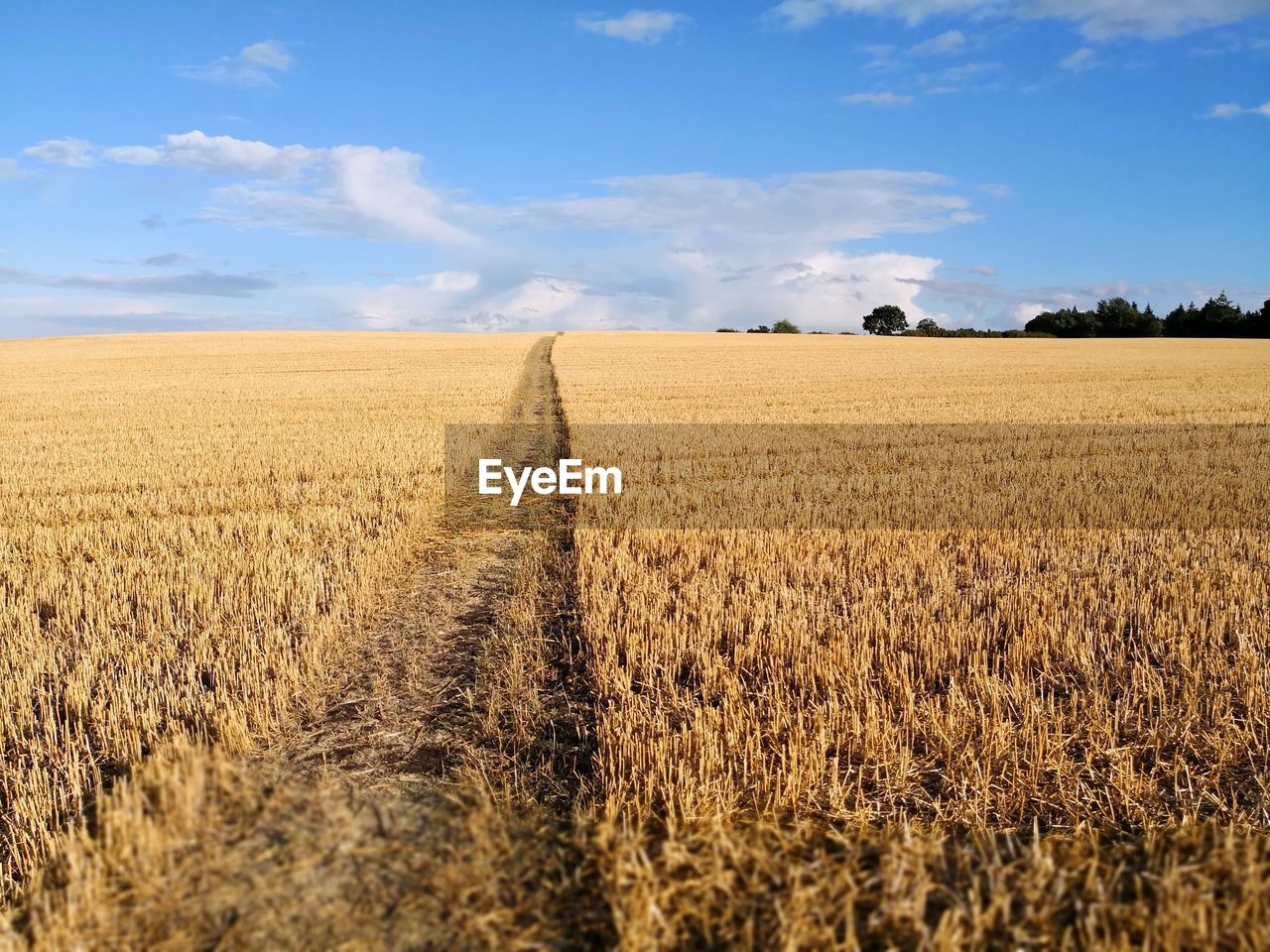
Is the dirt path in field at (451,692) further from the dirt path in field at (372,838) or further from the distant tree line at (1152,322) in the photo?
the distant tree line at (1152,322)

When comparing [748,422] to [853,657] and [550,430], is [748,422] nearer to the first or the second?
[550,430]

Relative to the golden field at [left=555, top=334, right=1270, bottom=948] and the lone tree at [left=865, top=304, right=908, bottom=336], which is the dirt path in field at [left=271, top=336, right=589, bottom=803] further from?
the lone tree at [left=865, top=304, right=908, bottom=336]

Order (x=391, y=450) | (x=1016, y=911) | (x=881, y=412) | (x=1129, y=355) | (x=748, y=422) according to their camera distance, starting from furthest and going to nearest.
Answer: (x=1129, y=355) → (x=881, y=412) → (x=748, y=422) → (x=391, y=450) → (x=1016, y=911)

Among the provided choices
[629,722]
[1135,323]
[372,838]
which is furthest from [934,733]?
[1135,323]

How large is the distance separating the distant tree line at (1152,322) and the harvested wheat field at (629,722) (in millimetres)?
93888

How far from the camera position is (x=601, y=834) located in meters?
→ 3.23

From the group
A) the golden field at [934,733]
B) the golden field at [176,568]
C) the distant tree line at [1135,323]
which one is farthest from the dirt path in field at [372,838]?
the distant tree line at [1135,323]

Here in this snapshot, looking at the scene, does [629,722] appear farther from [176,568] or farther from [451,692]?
[176,568]

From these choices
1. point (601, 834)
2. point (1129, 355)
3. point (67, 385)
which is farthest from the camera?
point (1129, 355)

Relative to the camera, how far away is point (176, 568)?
722cm

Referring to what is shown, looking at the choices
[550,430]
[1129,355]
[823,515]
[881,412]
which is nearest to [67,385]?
[550,430]

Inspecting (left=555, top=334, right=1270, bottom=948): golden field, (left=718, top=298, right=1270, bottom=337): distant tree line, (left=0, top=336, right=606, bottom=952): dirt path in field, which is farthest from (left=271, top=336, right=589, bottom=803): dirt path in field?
(left=718, top=298, right=1270, bottom=337): distant tree line

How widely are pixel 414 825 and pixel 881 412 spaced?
17.9 meters

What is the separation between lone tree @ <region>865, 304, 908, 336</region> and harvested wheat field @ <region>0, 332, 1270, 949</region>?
359 ft
